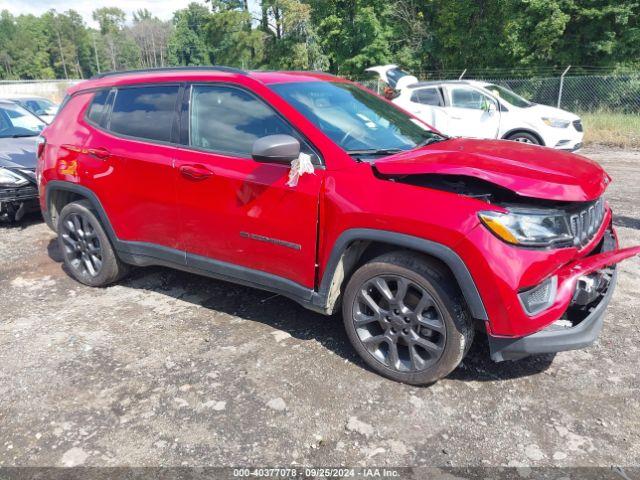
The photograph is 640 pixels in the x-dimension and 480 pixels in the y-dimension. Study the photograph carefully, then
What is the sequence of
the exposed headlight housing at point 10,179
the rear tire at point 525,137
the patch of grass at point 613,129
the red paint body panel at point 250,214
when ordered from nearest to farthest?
the red paint body panel at point 250,214
the exposed headlight housing at point 10,179
the rear tire at point 525,137
the patch of grass at point 613,129

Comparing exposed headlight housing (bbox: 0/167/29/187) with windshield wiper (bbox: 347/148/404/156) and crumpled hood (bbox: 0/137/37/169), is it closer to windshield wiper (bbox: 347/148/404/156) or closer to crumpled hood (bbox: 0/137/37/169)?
crumpled hood (bbox: 0/137/37/169)

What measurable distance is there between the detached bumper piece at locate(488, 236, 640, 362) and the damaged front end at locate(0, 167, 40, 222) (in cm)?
590

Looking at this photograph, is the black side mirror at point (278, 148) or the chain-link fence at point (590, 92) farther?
the chain-link fence at point (590, 92)

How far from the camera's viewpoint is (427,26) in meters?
26.1

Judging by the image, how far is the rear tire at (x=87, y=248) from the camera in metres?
4.28

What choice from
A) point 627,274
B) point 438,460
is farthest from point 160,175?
point 627,274

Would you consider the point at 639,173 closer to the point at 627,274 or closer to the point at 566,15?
the point at 627,274

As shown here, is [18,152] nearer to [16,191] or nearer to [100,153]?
[16,191]

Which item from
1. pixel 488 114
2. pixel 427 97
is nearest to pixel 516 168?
pixel 488 114

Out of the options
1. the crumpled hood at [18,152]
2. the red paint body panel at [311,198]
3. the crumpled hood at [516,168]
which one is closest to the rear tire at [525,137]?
the red paint body panel at [311,198]

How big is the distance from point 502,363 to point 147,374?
88.3 inches

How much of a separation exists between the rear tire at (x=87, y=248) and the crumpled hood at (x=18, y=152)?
7.80 ft

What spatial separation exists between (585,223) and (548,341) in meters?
0.71

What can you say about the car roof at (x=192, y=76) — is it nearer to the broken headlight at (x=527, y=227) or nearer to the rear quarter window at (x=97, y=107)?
the rear quarter window at (x=97, y=107)
